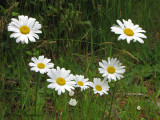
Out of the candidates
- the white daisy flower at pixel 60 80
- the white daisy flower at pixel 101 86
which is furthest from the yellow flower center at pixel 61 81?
the white daisy flower at pixel 101 86

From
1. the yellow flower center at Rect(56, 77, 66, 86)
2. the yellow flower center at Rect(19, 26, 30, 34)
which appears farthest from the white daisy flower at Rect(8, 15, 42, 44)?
the yellow flower center at Rect(56, 77, 66, 86)

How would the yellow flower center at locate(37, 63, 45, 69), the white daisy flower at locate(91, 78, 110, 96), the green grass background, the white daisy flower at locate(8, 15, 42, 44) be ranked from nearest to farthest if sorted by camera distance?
1. the white daisy flower at locate(8, 15, 42, 44)
2. the yellow flower center at locate(37, 63, 45, 69)
3. the white daisy flower at locate(91, 78, 110, 96)
4. the green grass background

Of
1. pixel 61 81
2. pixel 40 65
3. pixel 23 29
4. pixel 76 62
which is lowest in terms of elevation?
pixel 61 81

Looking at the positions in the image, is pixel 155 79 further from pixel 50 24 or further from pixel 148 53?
pixel 50 24

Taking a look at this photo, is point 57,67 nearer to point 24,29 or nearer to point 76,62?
point 24,29

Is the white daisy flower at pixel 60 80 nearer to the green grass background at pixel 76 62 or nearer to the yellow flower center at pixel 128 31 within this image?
the green grass background at pixel 76 62

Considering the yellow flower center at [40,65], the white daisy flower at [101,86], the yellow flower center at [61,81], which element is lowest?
the yellow flower center at [61,81]

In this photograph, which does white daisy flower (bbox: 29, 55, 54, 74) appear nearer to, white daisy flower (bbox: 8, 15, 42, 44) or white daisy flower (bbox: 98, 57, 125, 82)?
white daisy flower (bbox: 8, 15, 42, 44)

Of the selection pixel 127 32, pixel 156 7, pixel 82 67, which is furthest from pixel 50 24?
pixel 156 7

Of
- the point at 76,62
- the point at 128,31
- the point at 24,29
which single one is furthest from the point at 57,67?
the point at 76,62
